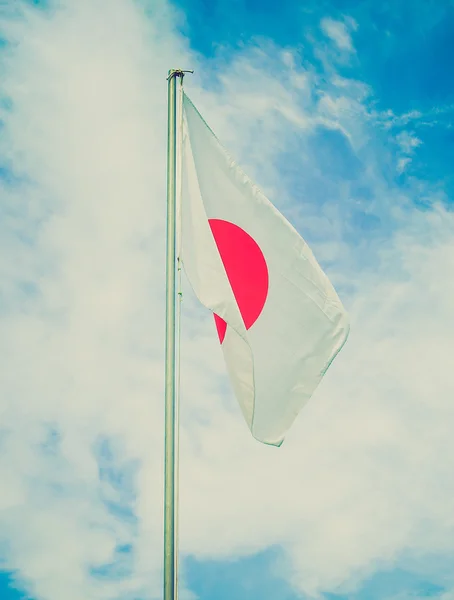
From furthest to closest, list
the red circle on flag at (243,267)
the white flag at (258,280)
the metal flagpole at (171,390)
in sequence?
the red circle on flag at (243,267)
the white flag at (258,280)
the metal flagpole at (171,390)

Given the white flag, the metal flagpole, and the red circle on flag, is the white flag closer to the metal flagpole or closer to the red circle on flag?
the red circle on flag

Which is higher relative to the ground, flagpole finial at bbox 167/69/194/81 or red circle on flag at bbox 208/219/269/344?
flagpole finial at bbox 167/69/194/81

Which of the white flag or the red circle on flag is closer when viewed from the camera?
the white flag

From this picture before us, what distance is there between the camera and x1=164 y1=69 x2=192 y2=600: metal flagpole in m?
7.54

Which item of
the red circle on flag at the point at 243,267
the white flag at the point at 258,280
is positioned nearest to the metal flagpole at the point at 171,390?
the white flag at the point at 258,280

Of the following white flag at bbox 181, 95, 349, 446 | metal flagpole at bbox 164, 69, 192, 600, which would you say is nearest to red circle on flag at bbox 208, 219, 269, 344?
white flag at bbox 181, 95, 349, 446

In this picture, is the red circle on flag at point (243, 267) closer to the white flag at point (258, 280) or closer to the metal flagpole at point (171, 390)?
the white flag at point (258, 280)

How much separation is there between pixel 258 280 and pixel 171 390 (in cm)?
325

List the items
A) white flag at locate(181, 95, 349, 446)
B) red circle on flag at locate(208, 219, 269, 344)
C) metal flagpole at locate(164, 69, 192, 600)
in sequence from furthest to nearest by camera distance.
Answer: red circle on flag at locate(208, 219, 269, 344), white flag at locate(181, 95, 349, 446), metal flagpole at locate(164, 69, 192, 600)

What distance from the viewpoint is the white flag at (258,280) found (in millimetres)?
9688

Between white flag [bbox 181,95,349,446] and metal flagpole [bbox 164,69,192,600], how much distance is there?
51cm

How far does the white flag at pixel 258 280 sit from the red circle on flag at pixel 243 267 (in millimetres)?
18

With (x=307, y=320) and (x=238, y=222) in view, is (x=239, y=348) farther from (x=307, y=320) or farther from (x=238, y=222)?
(x=238, y=222)

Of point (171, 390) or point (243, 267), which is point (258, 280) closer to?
point (243, 267)
